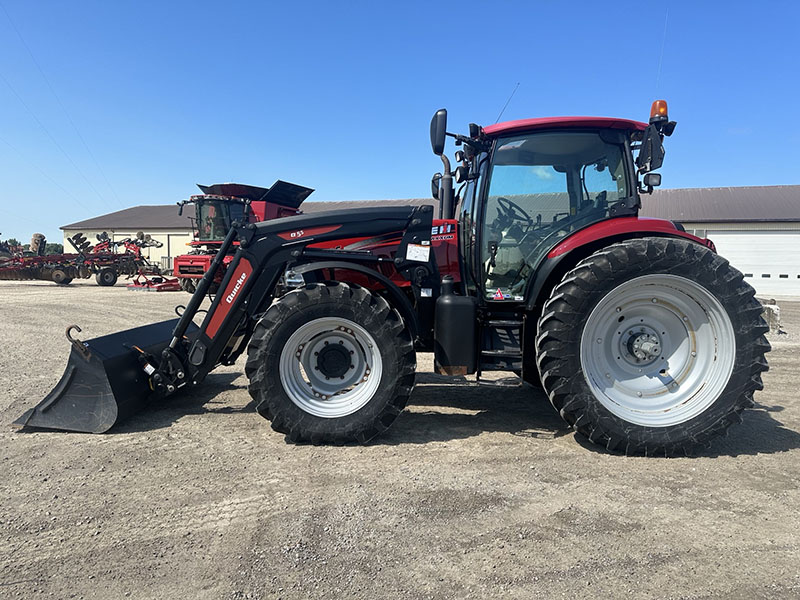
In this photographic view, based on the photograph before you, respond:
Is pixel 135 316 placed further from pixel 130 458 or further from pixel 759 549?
pixel 759 549

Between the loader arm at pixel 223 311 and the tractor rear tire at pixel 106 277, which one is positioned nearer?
the loader arm at pixel 223 311

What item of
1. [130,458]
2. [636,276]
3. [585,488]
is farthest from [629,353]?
Answer: [130,458]

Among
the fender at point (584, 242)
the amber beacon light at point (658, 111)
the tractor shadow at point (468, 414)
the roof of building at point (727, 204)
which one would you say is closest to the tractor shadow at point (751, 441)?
the tractor shadow at point (468, 414)

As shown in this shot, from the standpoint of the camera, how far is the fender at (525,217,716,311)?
140 inches

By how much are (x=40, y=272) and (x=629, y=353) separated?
21.7 metres

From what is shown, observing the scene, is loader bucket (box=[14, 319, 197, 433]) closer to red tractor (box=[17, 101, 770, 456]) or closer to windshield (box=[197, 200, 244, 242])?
red tractor (box=[17, 101, 770, 456])

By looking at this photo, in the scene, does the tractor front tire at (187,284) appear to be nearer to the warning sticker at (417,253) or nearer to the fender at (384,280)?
the fender at (384,280)

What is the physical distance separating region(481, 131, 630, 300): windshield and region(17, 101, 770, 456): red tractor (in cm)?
1

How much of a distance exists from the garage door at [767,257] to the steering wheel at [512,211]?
23.3m

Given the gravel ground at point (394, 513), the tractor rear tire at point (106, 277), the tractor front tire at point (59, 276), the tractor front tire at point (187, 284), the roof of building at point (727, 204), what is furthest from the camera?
the roof of building at point (727, 204)

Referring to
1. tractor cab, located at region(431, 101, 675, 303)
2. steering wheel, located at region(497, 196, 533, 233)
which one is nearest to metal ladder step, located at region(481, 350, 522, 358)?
tractor cab, located at region(431, 101, 675, 303)

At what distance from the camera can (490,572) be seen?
2.09 m

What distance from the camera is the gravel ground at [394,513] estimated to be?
204 centimetres

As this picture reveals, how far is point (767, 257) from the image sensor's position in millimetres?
22750
